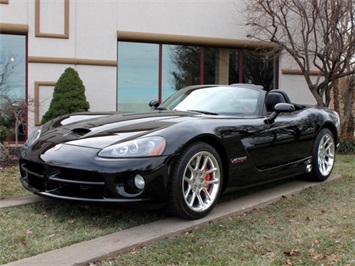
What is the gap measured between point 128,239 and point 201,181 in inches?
36.8

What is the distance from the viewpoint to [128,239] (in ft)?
10.7

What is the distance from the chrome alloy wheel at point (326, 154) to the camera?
575cm

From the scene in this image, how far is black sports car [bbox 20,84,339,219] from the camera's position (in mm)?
3441

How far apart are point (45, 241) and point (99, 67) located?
7534mm

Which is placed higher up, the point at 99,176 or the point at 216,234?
the point at 99,176

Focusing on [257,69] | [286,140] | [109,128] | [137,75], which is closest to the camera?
[109,128]

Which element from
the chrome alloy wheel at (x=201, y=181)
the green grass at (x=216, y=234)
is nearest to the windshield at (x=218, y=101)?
the chrome alloy wheel at (x=201, y=181)

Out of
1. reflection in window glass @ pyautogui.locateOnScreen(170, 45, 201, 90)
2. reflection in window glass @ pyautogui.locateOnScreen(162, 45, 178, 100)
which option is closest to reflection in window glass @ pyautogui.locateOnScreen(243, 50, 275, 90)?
Answer: reflection in window glass @ pyautogui.locateOnScreen(170, 45, 201, 90)

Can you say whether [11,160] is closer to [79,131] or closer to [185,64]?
[79,131]

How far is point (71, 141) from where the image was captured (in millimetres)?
3754

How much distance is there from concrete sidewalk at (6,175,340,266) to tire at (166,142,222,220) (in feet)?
0.36

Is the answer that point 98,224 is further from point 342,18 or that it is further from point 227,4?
point 227,4

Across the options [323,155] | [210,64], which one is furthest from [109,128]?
[210,64]

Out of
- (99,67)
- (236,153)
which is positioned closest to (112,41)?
(99,67)
